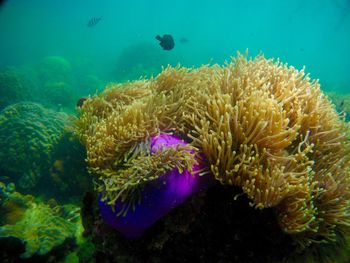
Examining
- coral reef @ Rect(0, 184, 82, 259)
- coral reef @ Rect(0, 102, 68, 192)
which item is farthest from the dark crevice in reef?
coral reef @ Rect(0, 102, 68, 192)

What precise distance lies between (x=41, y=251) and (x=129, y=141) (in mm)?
2269

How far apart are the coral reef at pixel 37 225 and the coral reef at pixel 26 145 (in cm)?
164

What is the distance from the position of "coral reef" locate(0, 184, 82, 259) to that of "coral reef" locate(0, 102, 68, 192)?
5.40ft

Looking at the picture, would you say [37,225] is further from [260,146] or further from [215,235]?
[260,146]

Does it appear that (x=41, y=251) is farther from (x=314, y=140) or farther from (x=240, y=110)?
(x=314, y=140)

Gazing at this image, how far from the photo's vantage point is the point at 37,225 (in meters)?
3.69

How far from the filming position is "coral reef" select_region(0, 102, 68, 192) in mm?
5996

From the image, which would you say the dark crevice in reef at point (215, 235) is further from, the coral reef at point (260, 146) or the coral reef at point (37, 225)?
the coral reef at point (37, 225)

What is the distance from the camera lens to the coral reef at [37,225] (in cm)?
329

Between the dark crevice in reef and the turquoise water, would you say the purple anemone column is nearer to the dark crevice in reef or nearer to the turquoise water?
the dark crevice in reef

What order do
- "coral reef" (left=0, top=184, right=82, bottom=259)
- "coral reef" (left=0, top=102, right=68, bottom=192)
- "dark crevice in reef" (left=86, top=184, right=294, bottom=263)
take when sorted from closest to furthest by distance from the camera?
"dark crevice in reef" (left=86, top=184, right=294, bottom=263) → "coral reef" (left=0, top=184, right=82, bottom=259) → "coral reef" (left=0, top=102, right=68, bottom=192)

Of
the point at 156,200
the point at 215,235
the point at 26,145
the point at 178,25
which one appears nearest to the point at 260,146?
the point at 215,235

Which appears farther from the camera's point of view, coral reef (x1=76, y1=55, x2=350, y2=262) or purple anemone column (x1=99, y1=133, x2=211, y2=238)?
purple anemone column (x1=99, y1=133, x2=211, y2=238)

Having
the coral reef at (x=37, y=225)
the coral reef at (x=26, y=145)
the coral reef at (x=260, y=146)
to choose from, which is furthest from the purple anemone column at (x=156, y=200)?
the coral reef at (x=26, y=145)
